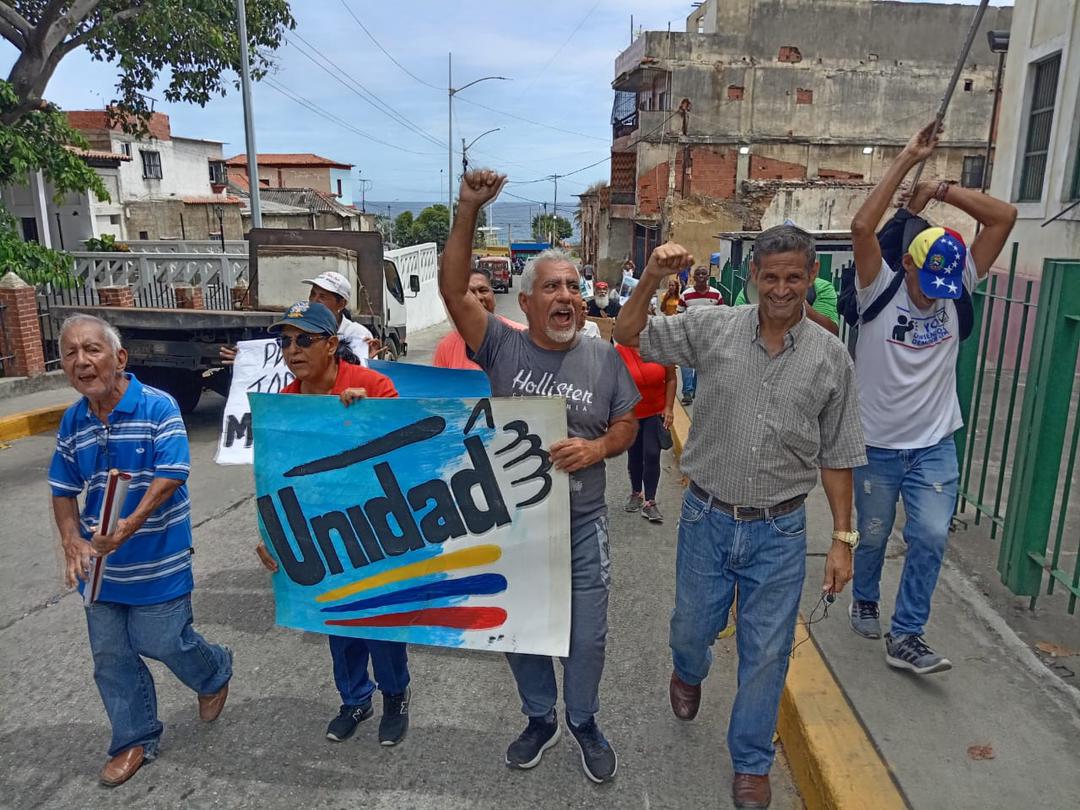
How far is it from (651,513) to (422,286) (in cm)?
1630

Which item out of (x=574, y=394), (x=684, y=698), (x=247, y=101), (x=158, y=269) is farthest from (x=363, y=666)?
(x=247, y=101)

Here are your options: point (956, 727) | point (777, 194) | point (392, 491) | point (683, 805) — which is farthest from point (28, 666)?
→ point (777, 194)

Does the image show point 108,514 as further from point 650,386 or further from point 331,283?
point 650,386

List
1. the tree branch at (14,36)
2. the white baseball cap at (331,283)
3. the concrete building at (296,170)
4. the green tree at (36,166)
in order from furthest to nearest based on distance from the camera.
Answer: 1. the concrete building at (296,170)
2. the tree branch at (14,36)
3. the green tree at (36,166)
4. the white baseball cap at (331,283)

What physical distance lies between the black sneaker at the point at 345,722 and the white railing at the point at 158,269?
403 inches

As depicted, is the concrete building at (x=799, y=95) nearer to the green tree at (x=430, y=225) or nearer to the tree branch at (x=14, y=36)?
the tree branch at (x=14, y=36)

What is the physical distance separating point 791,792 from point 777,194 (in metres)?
28.5

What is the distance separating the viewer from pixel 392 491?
10.4 ft

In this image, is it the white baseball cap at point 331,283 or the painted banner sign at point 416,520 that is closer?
the painted banner sign at point 416,520

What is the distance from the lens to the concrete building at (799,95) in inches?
1254

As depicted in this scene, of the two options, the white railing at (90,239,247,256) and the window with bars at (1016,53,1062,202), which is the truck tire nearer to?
the white railing at (90,239,247,256)

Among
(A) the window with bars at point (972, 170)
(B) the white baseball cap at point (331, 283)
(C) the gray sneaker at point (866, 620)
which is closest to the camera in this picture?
(C) the gray sneaker at point (866, 620)

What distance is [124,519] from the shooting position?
3021 millimetres

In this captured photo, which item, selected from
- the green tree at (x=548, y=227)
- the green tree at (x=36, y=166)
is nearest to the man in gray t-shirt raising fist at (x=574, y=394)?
the green tree at (x=36, y=166)
